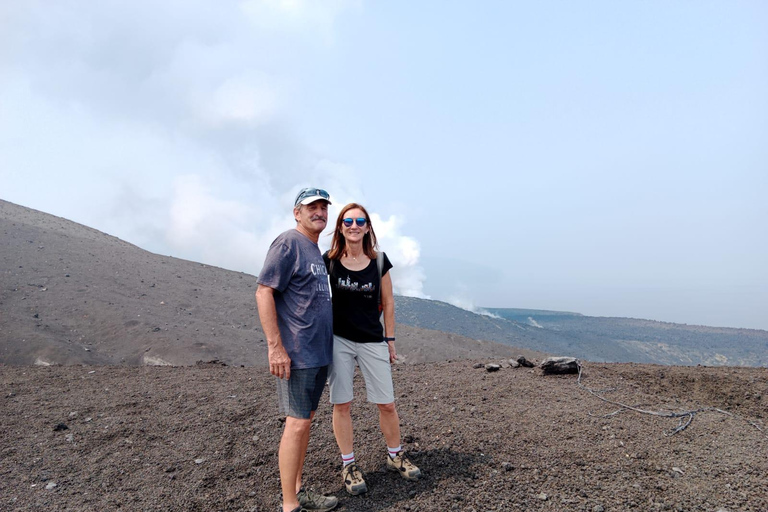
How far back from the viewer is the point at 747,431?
4.75m

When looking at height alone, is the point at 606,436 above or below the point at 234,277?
below

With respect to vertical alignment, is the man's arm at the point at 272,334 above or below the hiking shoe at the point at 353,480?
above

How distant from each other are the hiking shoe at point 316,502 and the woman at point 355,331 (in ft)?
0.68

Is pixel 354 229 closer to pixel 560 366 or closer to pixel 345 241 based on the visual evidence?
pixel 345 241

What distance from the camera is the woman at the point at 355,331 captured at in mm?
3441

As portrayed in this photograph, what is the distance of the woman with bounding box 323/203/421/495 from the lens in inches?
135

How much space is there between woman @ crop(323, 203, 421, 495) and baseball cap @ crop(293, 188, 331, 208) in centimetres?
30

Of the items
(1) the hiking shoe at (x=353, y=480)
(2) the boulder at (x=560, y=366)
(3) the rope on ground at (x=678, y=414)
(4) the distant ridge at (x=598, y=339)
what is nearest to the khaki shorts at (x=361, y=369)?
(1) the hiking shoe at (x=353, y=480)

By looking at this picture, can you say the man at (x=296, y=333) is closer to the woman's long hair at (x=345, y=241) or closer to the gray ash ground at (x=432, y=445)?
the woman's long hair at (x=345, y=241)

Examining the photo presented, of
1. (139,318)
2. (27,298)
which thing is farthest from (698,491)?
(27,298)

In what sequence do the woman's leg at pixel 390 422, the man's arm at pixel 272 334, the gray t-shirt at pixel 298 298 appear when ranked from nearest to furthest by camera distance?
1. the man's arm at pixel 272 334
2. the gray t-shirt at pixel 298 298
3. the woman's leg at pixel 390 422

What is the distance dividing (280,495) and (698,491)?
3.38 metres

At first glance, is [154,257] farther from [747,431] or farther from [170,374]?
[747,431]

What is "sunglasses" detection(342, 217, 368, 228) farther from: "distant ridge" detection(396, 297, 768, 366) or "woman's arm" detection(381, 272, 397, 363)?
"distant ridge" detection(396, 297, 768, 366)
